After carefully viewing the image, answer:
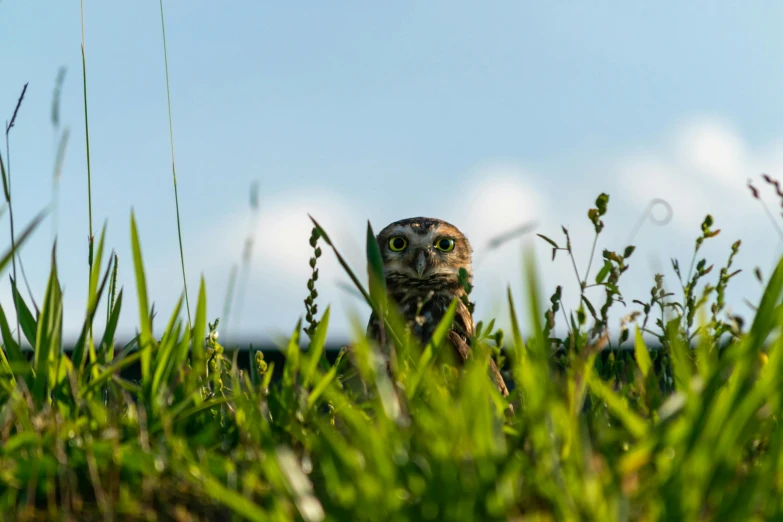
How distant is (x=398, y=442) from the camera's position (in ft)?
5.00

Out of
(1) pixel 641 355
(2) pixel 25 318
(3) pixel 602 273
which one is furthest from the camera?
(2) pixel 25 318

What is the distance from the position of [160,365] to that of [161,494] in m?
0.64

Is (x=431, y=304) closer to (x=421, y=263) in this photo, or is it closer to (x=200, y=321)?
(x=421, y=263)

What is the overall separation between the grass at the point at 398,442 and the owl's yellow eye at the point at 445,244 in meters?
3.60

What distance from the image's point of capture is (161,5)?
334 cm

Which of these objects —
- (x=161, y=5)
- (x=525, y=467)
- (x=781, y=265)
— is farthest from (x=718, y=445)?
(x=161, y=5)

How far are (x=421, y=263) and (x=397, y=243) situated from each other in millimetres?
406

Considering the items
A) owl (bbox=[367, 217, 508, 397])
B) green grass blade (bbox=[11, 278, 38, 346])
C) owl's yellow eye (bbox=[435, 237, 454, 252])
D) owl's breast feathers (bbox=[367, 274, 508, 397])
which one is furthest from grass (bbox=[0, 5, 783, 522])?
owl's yellow eye (bbox=[435, 237, 454, 252])

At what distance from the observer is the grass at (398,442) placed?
1.39m

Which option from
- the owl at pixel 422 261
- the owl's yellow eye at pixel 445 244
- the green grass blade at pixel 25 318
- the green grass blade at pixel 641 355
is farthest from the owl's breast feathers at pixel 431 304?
the green grass blade at pixel 25 318

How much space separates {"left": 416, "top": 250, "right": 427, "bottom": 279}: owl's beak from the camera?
18.6 feet

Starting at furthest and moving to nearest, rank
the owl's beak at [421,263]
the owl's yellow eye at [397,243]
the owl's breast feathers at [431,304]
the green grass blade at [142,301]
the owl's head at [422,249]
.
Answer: the owl's yellow eye at [397,243] < the owl's head at [422,249] < the owl's beak at [421,263] < the owl's breast feathers at [431,304] < the green grass blade at [142,301]

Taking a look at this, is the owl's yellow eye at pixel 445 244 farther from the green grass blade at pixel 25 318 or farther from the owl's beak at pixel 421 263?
the green grass blade at pixel 25 318

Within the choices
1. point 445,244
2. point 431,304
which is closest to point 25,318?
point 431,304
